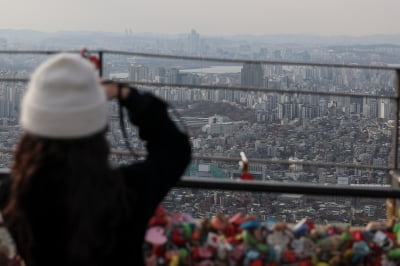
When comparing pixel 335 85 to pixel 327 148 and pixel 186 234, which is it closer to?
pixel 327 148

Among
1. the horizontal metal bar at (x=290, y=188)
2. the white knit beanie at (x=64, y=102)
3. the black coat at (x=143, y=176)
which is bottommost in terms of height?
the horizontal metal bar at (x=290, y=188)

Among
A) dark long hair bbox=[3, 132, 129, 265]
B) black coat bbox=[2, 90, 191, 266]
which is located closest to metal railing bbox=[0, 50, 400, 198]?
A: black coat bbox=[2, 90, 191, 266]

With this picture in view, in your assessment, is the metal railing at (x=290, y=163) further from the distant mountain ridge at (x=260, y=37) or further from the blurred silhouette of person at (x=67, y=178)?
the distant mountain ridge at (x=260, y=37)

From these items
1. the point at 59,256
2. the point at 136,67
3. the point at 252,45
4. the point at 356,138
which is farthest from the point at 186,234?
the point at 252,45

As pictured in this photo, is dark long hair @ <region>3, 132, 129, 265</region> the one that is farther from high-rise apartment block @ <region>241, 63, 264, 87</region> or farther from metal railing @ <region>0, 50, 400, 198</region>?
high-rise apartment block @ <region>241, 63, 264, 87</region>

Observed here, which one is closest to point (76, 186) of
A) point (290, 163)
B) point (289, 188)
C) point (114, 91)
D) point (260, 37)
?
point (114, 91)

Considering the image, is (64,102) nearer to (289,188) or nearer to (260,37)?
(289,188)

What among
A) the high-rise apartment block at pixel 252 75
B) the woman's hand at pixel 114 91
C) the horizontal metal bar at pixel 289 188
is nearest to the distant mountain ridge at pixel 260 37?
the high-rise apartment block at pixel 252 75
